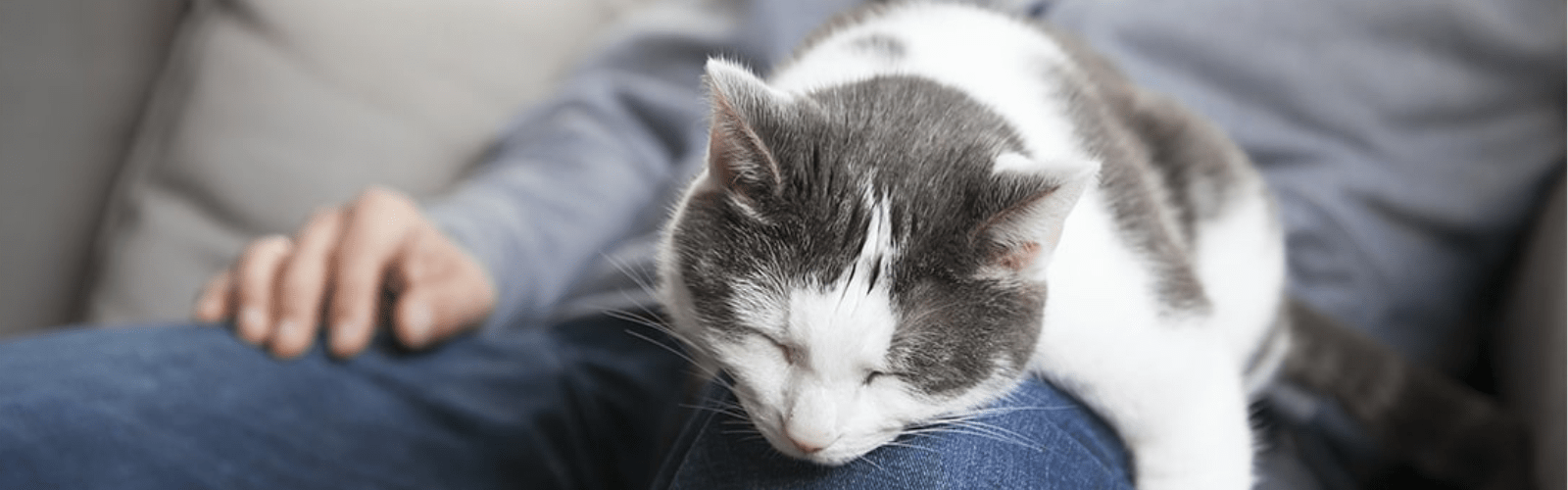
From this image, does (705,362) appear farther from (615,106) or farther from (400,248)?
(615,106)

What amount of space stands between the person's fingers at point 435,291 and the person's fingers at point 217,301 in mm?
162

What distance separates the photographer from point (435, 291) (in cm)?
104

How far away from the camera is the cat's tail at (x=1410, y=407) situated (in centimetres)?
93

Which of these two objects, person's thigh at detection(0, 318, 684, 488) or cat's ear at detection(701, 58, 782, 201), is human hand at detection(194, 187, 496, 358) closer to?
person's thigh at detection(0, 318, 684, 488)

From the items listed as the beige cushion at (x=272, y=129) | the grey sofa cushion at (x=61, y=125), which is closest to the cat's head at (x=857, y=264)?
the beige cushion at (x=272, y=129)

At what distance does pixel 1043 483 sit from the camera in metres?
0.68

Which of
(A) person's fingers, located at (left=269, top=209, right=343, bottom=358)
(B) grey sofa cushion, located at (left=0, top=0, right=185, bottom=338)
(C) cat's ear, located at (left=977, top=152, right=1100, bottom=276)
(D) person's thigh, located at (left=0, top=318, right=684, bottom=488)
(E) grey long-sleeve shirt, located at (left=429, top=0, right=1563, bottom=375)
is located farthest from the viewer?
Result: (B) grey sofa cushion, located at (left=0, top=0, right=185, bottom=338)

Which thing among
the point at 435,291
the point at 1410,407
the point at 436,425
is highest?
the point at 435,291

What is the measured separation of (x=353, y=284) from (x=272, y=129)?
50 cm

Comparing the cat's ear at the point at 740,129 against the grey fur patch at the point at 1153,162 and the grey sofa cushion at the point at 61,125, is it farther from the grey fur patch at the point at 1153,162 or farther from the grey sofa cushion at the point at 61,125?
the grey sofa cushion at the point at 61,125

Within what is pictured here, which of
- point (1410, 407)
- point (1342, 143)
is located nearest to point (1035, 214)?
point (1410, 407)

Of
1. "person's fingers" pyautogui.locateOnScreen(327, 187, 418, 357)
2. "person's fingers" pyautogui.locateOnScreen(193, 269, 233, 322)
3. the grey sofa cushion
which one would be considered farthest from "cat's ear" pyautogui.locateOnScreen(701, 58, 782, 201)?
the grey sofa cushion

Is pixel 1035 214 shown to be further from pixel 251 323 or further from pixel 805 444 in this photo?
pixel 251 323

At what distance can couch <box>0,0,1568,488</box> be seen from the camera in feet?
4.40
